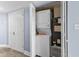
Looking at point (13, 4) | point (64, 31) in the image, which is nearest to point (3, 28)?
point (13, 4)

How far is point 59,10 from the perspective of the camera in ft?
5.09

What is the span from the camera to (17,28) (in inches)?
65.9

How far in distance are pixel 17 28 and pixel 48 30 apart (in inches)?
19.4

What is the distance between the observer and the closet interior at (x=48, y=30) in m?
1.54

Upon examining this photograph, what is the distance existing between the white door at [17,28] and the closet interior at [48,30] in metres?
0.25

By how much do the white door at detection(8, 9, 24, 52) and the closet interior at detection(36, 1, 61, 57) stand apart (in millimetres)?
252

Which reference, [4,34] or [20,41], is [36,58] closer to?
[20,41]

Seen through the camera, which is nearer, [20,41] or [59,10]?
[59,10]

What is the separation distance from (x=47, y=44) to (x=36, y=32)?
0.25 m

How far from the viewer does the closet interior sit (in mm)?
1545

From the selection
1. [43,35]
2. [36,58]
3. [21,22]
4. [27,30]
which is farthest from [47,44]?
[21,22]
